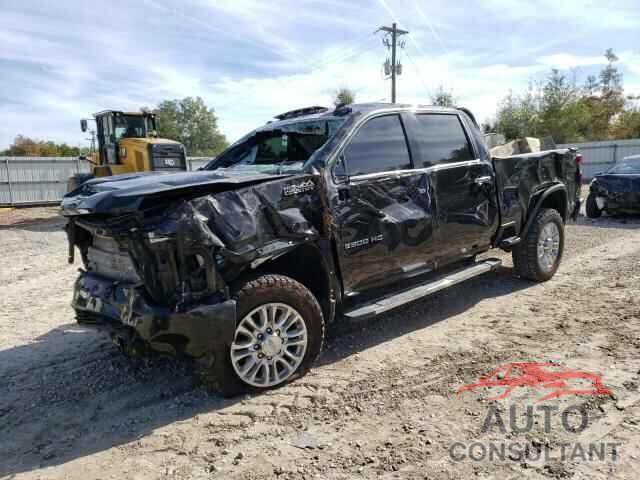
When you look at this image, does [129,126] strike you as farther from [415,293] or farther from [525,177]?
[415,293]

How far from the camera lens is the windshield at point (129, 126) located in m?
15.4

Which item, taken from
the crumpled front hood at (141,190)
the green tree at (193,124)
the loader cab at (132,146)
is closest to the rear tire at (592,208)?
the crumpled front hood at (141,190)

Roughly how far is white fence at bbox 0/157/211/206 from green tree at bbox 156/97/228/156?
46154mm

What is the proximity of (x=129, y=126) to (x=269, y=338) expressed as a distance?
46.1 ft

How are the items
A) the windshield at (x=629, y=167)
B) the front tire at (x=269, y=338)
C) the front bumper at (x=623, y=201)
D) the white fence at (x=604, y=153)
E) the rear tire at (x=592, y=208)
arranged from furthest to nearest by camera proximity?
the white fence at (x=604, y=153)
the rear tire at (x=592, y=208)
the windshield at (x=629, y=167)
the front bumper at (x=623, y=201)
the front tire at (x=269, y=338)

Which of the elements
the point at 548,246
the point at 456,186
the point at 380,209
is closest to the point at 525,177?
the point at 548,246

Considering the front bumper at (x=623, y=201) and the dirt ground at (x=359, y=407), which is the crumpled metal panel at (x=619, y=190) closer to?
the front bumper at (x=623, y=201)

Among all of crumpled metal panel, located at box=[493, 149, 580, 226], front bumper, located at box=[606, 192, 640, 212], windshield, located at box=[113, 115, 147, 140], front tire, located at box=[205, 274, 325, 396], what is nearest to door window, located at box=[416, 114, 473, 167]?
crumpled metal panel, located at box=[493, 149, 580, 226]

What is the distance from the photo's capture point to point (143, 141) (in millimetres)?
14344

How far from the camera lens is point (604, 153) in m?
27.0

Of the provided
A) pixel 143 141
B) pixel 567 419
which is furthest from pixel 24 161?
pixel 567 419

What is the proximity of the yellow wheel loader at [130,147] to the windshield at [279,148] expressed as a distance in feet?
31.9

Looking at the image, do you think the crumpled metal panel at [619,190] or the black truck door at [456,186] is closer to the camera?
the black truck door at [456,186]

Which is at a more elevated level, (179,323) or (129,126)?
(129,126)
